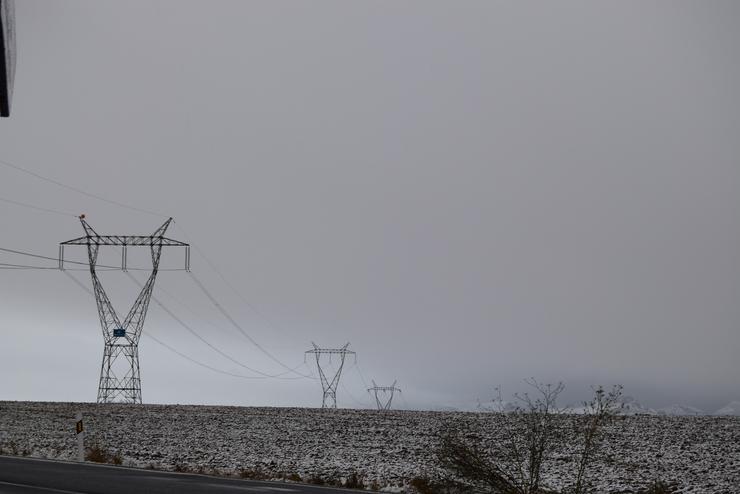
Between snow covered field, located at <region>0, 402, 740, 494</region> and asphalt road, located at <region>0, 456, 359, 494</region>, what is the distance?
2.96 metres

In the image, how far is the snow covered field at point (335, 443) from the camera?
952 inches

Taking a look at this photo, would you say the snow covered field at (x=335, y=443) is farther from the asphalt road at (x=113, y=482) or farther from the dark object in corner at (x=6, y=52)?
the dark object in corner at (x=6, y=52)

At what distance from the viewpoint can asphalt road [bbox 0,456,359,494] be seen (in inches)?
619

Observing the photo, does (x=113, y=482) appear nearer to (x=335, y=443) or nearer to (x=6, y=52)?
(x=6, y=52)

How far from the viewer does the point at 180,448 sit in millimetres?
31172

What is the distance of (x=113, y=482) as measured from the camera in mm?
17344

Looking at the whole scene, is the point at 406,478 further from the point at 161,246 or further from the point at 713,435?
the point at 161,246

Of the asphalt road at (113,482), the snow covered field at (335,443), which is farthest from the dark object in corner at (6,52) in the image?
the snow covered field at (335,443)

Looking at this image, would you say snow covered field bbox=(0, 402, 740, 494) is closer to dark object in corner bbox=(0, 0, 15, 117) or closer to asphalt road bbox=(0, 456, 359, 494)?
asphalt road bbox=(0, 456, 359, 494)

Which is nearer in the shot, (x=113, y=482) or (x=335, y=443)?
(x=113, y=482)

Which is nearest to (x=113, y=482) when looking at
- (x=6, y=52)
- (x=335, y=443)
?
(x=6, y=52)

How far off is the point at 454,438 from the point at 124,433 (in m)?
24.2

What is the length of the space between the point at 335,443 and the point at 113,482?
16.8 m

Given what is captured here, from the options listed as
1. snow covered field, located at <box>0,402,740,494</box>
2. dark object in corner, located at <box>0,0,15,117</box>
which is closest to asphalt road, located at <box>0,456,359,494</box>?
snow covered field, located at <box>0,402,740,494</box>
